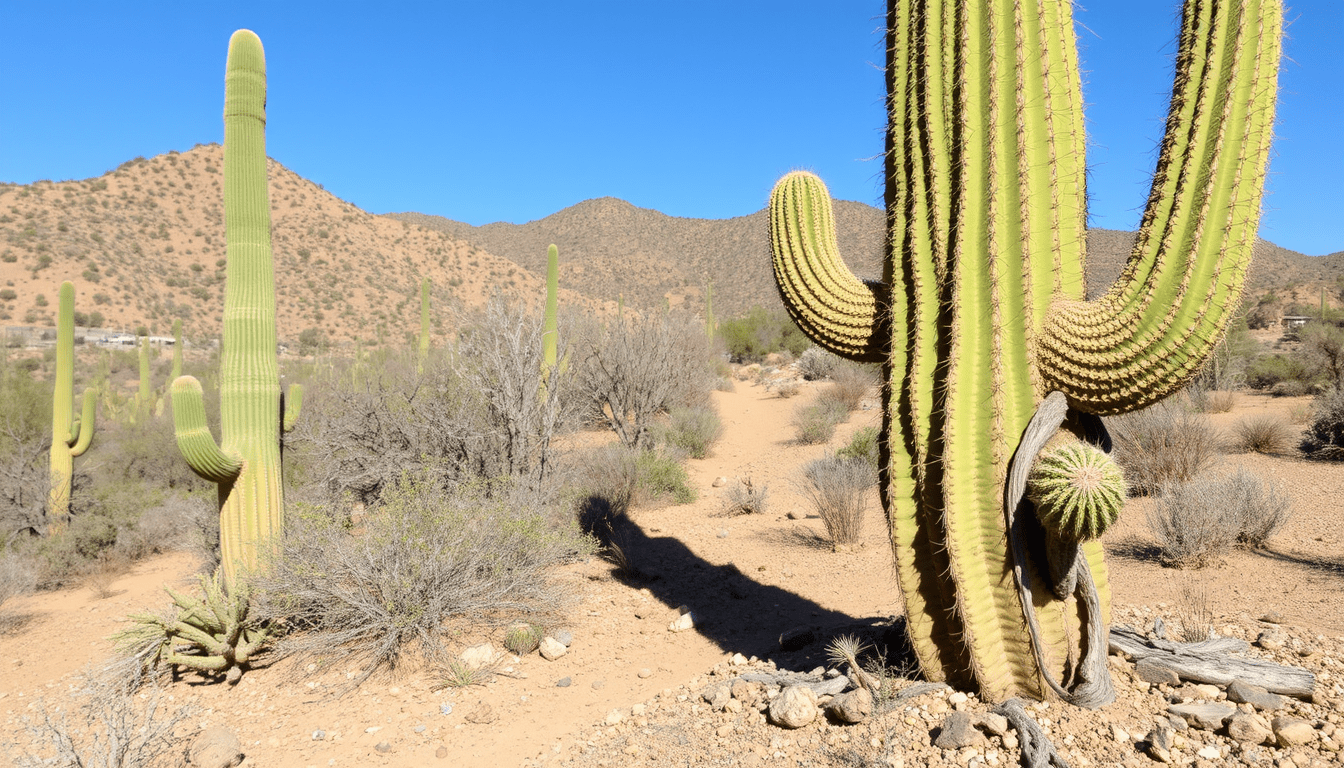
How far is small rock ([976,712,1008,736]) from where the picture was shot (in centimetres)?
308

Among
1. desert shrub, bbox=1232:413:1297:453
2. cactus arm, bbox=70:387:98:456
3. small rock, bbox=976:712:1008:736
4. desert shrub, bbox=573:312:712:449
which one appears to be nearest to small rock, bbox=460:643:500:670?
small rock, bbox=976:712:1008:736

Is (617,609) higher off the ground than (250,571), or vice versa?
(250,571)

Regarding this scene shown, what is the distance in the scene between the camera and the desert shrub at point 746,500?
927 cm

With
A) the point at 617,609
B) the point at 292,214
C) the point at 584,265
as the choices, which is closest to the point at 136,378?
the point at 292,214

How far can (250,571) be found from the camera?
5645mm

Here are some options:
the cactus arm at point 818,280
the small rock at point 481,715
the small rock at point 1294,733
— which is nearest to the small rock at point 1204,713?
the small rock at point 1294,733

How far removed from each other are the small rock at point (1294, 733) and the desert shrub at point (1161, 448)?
18.0 ft

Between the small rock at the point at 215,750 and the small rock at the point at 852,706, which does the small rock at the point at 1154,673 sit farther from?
the small rock at the point at 215,750

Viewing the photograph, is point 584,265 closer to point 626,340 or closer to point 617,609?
point 626,340

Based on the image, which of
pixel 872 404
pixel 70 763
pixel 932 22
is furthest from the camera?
pixel 872 404

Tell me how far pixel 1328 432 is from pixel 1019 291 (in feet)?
30.7

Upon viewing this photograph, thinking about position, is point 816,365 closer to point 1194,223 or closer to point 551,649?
point 551,649

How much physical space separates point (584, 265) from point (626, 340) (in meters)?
45.9

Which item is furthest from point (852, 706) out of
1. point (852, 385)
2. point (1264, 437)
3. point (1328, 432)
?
point (852, 385)
